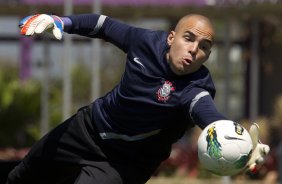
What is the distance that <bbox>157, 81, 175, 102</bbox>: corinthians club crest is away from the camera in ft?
21.9

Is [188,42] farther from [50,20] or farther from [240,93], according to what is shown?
[240,93]

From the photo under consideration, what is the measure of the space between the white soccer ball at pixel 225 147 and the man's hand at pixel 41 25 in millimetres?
1286

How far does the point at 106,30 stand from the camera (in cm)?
723

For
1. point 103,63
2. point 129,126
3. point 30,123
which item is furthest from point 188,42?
point 103,63

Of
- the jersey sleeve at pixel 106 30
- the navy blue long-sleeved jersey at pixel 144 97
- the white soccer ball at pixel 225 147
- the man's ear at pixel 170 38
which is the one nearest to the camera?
the white soccer ball at pixel 225 147

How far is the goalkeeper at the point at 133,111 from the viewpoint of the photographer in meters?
6.62

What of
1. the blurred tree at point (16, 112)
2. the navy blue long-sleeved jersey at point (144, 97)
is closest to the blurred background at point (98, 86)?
the blurred tree at point (16, 112)

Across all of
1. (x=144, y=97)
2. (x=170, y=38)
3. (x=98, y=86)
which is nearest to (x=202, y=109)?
(x=144, y=97)

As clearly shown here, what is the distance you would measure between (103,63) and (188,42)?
29.5 m

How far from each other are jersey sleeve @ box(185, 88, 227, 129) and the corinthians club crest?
0.16 meters

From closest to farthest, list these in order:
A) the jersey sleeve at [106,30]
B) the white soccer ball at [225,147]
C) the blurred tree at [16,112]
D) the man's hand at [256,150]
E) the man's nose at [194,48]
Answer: the white soccer ball at [225,147]
the man's hand at [256,150]
the man's nose at [194,48]
the jersey sleeve at [106,30]
the blurred tree at [16,112]

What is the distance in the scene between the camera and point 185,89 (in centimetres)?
663

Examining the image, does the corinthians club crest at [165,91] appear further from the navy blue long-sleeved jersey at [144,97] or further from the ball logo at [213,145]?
the ball logo at [213,145]

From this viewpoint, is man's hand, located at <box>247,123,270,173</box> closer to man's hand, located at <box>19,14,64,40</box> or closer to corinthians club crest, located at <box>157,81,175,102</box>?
corinthians club crest, located at <box>157,81,175,102</box>
